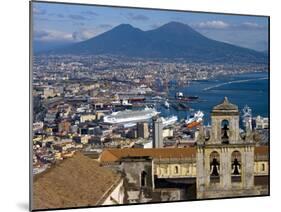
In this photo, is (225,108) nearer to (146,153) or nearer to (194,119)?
(194,119)

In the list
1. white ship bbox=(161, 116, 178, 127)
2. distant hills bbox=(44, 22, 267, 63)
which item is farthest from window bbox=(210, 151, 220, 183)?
distant hills bbox=(44, 22, 267, 63)

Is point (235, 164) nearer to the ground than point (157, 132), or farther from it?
nearer to the ground

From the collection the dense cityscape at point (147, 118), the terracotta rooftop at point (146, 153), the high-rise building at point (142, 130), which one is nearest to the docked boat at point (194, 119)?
the dense cityscape at point (147, 118)

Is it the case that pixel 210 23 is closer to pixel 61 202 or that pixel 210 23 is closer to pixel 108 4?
pixel 108 4

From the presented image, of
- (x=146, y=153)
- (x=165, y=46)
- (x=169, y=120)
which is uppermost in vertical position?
(x=165, y=46)

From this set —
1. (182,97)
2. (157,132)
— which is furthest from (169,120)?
(182,97)

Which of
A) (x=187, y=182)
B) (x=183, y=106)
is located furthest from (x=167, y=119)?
(x=187, y=182)

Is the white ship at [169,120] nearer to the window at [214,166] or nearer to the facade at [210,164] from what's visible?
the facade at [210,164]
